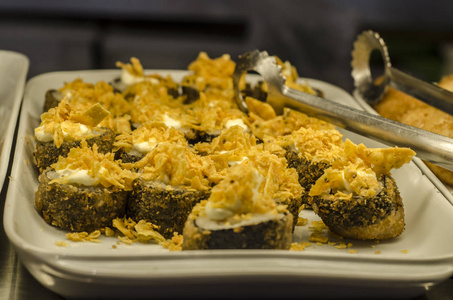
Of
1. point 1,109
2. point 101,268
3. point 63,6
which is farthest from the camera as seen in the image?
point 63,6

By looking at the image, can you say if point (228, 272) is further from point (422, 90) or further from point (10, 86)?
point (10, 86)

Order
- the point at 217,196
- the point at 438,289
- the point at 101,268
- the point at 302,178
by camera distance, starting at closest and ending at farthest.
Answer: the point at 101,268
the point at 217,196
the point at 438,289
the point at 302,178

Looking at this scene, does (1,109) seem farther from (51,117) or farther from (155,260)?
(155,260)

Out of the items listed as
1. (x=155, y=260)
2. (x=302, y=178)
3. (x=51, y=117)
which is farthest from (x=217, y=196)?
(x=51, y=117)

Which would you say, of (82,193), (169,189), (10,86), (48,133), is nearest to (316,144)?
(169,189)

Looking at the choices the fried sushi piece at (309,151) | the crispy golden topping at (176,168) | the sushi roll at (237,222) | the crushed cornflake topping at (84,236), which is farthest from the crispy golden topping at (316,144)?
the crushed cornflake topping at (84,236)
